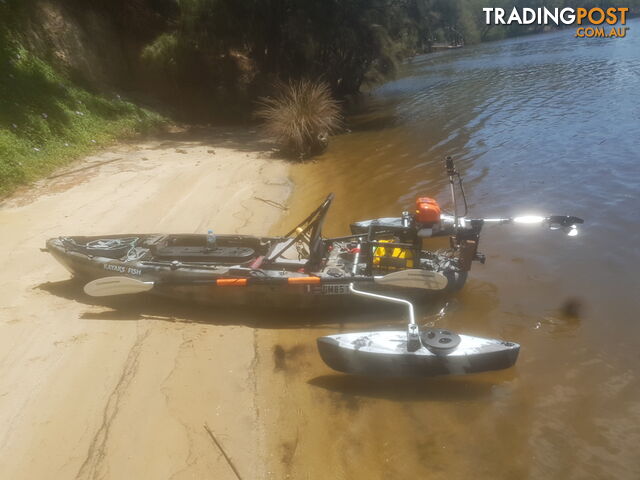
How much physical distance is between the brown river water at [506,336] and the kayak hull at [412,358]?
0.83 ft

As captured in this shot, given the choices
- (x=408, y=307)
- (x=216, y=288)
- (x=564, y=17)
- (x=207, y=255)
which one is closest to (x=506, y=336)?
(x=408, y=307)

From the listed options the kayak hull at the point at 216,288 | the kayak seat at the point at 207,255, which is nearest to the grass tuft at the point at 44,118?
the kayak hull at the point at 216,288

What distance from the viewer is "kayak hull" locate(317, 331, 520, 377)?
5.46 m

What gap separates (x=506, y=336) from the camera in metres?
6.51

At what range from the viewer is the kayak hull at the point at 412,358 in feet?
17.9

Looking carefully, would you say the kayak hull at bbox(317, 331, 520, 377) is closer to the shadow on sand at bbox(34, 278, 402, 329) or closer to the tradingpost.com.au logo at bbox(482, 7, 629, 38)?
the shadow on sand at bbox(34, 278, 402, 329)

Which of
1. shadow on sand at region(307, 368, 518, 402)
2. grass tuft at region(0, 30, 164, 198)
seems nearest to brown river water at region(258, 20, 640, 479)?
shadow on sand at region(307, 368, 518, 402)

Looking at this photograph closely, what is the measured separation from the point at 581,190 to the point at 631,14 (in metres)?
72.9

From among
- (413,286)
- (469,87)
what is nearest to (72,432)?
(413,286)

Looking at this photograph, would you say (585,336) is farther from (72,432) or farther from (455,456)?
(72,432)

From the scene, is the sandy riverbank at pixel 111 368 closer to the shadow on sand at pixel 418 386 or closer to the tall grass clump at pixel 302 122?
the shadow on sand at pixel 418 386

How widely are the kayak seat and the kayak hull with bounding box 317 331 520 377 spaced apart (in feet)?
7.82

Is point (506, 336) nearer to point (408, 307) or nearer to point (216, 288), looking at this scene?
point (408, 307)

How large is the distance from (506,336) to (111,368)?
5.46 metres
